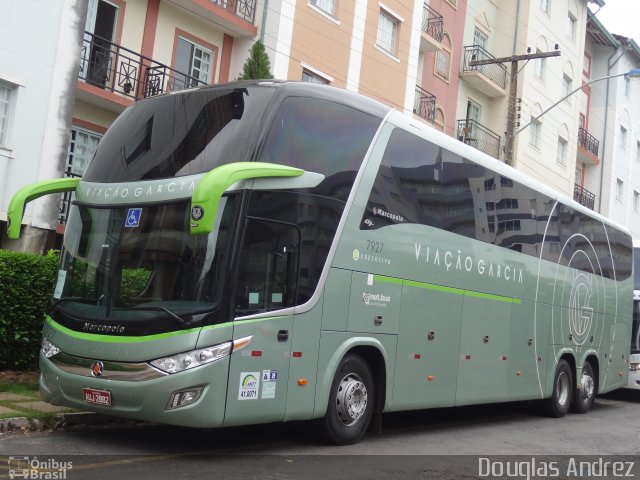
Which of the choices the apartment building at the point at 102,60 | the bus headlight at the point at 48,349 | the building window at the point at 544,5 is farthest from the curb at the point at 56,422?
the building window at the point at 544,5

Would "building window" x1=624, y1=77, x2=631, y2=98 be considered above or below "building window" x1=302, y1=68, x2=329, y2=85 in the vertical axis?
above

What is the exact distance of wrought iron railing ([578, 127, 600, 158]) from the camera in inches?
1498

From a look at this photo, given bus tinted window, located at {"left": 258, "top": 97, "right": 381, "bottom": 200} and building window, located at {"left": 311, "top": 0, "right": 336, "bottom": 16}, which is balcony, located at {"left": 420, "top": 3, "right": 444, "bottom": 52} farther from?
bus tinted window, located at {"left": 258, "top": 97, "right": 381, "bottom": 200}

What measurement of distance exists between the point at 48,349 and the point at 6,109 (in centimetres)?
798

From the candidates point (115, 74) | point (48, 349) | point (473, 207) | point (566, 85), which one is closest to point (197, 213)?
point (48, 349)

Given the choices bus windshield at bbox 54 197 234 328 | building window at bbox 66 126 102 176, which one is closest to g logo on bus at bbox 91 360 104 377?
bus windshield at bbox 54 197 234 328

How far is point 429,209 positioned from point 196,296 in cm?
396

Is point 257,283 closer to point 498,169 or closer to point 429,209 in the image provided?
point 429,209

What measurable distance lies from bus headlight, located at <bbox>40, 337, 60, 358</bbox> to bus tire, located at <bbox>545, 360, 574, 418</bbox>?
30.1ft

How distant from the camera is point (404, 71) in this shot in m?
24.5

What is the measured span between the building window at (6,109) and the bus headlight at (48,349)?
24.4 ft

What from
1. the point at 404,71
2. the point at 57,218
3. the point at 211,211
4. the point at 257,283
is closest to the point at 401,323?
the point at 257,283

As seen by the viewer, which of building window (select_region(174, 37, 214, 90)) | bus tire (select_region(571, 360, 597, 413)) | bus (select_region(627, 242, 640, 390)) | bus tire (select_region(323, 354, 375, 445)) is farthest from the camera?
building window (select_region(174, 37, 214, 90))

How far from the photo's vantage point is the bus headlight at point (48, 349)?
8093 millimetres
